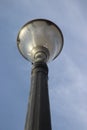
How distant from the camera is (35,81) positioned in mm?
3875

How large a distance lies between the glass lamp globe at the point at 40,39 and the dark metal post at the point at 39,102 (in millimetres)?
544

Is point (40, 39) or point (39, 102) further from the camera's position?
point (40, 39)

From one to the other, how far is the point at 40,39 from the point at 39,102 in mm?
1320

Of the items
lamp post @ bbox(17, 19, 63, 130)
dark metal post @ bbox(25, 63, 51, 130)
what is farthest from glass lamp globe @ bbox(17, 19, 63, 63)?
dark metal post @ bbox(25, 63, 51, 130)

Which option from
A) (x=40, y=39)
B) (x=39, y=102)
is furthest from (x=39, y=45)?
(x=39, y=102)

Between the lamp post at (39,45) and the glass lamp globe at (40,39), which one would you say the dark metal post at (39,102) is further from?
the glass lamp globe at (40,39)

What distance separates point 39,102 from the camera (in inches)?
141

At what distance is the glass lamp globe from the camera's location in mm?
4625

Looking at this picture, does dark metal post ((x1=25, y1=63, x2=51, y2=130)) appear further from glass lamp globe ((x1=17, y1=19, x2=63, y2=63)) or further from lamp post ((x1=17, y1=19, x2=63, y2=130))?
glass lamp globe ((x1=17, y1=19, x2=63, y2=63))

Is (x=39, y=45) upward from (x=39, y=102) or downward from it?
upward

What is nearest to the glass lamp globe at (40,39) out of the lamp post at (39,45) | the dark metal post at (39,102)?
the lamp post at (39,45)

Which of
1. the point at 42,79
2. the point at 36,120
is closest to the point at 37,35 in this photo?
the point at 42,79

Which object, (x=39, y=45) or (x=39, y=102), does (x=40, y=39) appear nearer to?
(x=39, y=45)

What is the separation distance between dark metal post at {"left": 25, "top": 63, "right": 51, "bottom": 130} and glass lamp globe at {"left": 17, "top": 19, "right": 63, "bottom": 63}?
0.54 m
